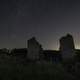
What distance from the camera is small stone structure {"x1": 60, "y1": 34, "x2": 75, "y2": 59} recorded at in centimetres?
2611

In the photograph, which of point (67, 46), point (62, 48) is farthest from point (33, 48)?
point (67, 46)

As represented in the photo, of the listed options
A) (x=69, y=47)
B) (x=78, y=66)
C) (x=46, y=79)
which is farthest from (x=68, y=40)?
(x=46, y=79)

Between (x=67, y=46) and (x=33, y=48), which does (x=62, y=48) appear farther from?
(x=33, y=48)

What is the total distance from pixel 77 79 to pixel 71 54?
40.2 feet

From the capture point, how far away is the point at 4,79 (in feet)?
26.7

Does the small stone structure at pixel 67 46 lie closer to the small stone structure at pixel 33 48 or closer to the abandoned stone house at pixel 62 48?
the abandoned stone house at pixel 62 48

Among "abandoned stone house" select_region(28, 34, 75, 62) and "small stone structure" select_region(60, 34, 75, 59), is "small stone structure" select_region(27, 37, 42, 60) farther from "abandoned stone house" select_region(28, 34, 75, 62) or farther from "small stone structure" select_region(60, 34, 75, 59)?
"small stone structure" select_region(60, 34, 75, 59)

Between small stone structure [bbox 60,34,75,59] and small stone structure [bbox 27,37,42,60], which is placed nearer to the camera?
small stone structure [bbox 60,34,75,59]

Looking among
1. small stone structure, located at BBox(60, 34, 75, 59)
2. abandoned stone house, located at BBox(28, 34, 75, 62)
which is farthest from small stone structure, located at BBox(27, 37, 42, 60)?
small stone structure, located at BBox(60, 34, 75, 59)

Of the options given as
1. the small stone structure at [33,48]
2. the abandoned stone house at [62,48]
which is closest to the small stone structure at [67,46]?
the abandoned stone house at [62,48]

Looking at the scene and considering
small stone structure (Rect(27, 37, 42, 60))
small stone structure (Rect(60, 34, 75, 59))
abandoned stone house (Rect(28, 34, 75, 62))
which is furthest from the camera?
small stone structure (Rect(27, 37, 42, 60))

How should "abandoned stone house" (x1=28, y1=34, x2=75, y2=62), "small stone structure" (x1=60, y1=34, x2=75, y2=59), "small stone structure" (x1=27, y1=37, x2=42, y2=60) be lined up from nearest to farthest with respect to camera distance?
"small stone structure" (x1=60, y1=34, x2=75, y2=59) < "abandoned stone house" (x1=28, y1=34, x2=75, y2=62) < "small stone structure" (x1=27, y1=37, x2=42, y2=60)

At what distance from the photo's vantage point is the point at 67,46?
26.6m

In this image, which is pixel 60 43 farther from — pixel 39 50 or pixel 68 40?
pixel 39 50
